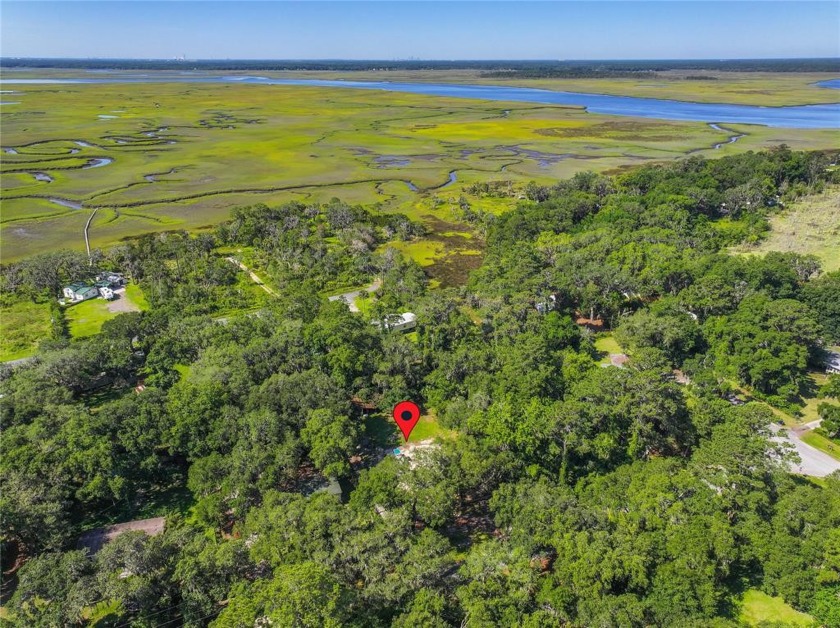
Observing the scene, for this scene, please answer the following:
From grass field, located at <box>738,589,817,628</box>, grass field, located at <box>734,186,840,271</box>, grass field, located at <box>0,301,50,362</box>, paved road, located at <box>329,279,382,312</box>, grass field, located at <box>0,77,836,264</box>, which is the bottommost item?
grass field, located at <box>738,589,817,628</box>

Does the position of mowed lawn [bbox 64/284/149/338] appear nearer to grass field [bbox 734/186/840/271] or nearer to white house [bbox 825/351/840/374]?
white house [bbox 825/351/840/374]

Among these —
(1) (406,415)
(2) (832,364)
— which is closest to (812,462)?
(2) (832,364)

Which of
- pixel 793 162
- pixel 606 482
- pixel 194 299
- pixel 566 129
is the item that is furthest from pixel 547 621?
pixel 566 129

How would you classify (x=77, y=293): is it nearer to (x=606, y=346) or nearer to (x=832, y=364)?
(x=606, y=346)

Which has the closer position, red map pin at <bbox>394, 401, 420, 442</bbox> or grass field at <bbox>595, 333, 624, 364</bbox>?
red map pin at <bbox>394, 401, 420, 442</bbox>

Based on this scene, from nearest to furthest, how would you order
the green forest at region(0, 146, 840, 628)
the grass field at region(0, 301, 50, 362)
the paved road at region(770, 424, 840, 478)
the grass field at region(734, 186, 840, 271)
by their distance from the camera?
the green forest at region(0, 146, 840, 628)
the paved road at region(770, 424, 840, 478)
the grass field at region(0, 301, 50, 362)
the grass field at region(734, 186, 840, 271)

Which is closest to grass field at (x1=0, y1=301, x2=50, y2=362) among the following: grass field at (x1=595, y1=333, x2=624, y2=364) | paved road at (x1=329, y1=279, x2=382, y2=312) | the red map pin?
paved road at (x1=329, y1=279, x2=382, y2=312)

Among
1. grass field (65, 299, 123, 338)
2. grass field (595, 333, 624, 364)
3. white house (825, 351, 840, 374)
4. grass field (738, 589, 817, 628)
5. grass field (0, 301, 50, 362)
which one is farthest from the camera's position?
grass field (65, 299, 123, 338)
